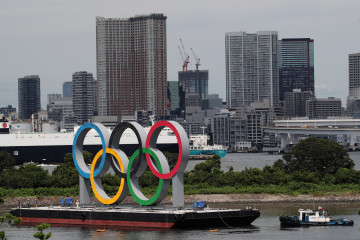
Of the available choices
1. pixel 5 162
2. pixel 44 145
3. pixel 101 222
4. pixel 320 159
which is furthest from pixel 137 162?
pixel 44 145

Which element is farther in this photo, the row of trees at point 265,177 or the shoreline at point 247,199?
the row of trees at point 265,177

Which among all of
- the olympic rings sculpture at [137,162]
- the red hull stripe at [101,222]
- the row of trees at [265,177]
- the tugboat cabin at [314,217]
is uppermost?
the olympic rings sculpture at [137,162]

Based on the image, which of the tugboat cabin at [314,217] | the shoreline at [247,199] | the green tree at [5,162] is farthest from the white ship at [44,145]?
the tugboat cabin at [314,217]

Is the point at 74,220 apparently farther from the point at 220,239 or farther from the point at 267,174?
the point at 267,174

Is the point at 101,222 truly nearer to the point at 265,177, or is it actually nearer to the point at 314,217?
the point at 314,217

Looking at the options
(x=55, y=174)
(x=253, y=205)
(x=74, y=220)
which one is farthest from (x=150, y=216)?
(x=55, y=174)

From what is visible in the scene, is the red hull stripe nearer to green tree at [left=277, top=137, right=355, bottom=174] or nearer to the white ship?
green tree at [left=277, top=137, right=355, bottom=174]

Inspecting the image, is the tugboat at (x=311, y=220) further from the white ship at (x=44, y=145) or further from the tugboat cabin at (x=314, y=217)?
the white ship at (x=44, y=145)

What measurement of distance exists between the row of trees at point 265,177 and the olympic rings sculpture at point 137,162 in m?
16.2

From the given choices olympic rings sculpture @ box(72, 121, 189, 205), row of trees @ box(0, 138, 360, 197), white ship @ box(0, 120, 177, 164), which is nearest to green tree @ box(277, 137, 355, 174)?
row of trees @ box(0, 138, 360, 197)

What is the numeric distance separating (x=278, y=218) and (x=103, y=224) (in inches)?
463

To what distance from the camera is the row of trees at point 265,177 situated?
82.5 meters

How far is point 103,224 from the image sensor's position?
204 feet

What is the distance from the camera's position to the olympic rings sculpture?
60562mm
